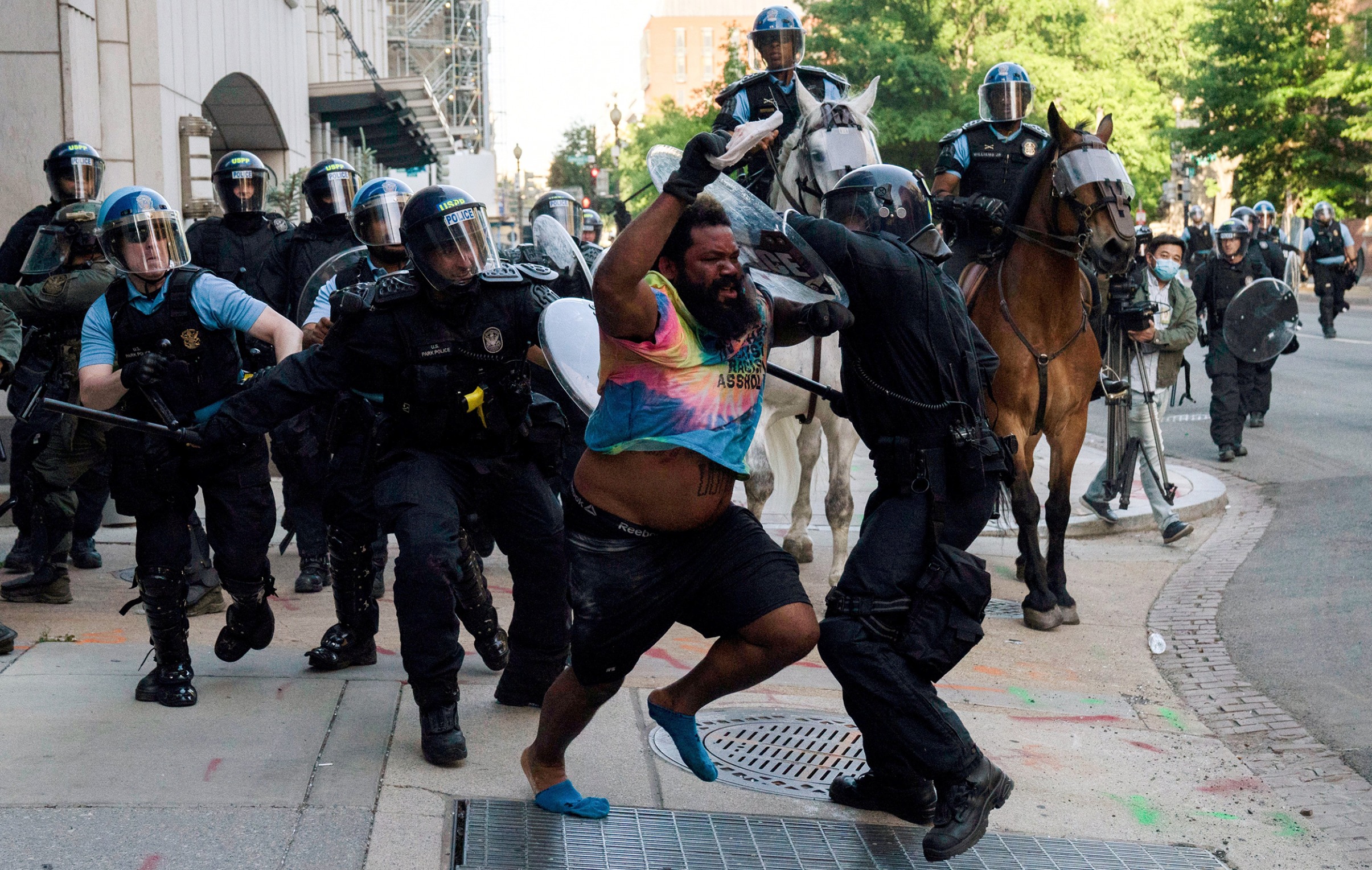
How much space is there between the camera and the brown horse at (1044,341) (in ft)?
24.3

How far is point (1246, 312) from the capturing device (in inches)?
527

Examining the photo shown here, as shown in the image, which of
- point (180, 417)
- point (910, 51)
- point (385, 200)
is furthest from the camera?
point (910, 51)

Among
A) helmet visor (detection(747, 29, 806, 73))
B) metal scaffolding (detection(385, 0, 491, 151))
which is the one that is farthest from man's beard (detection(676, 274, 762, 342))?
metal scaffolding (detection(385, 0, 491, 151))

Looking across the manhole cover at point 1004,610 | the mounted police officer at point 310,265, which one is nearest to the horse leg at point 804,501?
the manhole cover at point 1004,610

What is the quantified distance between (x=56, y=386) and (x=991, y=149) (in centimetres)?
559

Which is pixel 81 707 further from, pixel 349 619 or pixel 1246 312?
pixel 1246 312

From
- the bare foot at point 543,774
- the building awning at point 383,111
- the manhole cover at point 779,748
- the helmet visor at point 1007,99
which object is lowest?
the manhole cover at point 779,748

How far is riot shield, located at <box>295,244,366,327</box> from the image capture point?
7125 mm

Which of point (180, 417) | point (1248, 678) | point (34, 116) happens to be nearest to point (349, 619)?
point (180, 417)

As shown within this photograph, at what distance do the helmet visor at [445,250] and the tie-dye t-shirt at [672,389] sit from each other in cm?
115

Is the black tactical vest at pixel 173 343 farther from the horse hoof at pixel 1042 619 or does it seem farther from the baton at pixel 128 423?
the horse hoof at pixel 1042 619

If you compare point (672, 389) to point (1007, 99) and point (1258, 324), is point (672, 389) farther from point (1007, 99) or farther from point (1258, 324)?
point (1258, 324)

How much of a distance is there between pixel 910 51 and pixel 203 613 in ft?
125

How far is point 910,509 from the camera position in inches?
177
